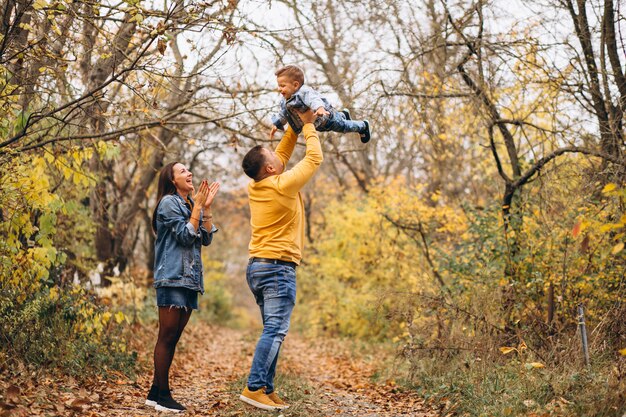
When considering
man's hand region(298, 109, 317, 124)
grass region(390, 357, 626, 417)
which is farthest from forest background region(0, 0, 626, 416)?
man's hand region(298, 109, 317, 124)

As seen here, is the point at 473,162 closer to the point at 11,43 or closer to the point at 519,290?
the point at 519,290

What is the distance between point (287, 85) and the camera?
509cm

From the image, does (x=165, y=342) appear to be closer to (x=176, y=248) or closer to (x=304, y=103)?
(x=176, y=248)

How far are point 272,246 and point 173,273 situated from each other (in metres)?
0.82

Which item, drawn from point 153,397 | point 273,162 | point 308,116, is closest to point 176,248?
point 273,162

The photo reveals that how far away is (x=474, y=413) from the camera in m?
4.95

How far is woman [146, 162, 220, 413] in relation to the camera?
507 cm

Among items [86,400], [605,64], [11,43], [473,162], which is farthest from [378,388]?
[473,162]

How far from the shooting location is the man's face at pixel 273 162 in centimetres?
513

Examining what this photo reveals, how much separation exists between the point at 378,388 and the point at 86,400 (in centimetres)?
328

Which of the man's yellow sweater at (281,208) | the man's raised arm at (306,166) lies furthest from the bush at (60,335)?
the man's raised arm at (306,166)

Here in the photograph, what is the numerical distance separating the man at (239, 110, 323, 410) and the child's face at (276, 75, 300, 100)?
0.20 meters

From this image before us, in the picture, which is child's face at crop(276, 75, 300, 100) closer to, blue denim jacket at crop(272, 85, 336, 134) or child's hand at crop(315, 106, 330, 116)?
blue denim jacket at crop(272, 85, 336, 134)

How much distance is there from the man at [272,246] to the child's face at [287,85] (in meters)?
0.20
